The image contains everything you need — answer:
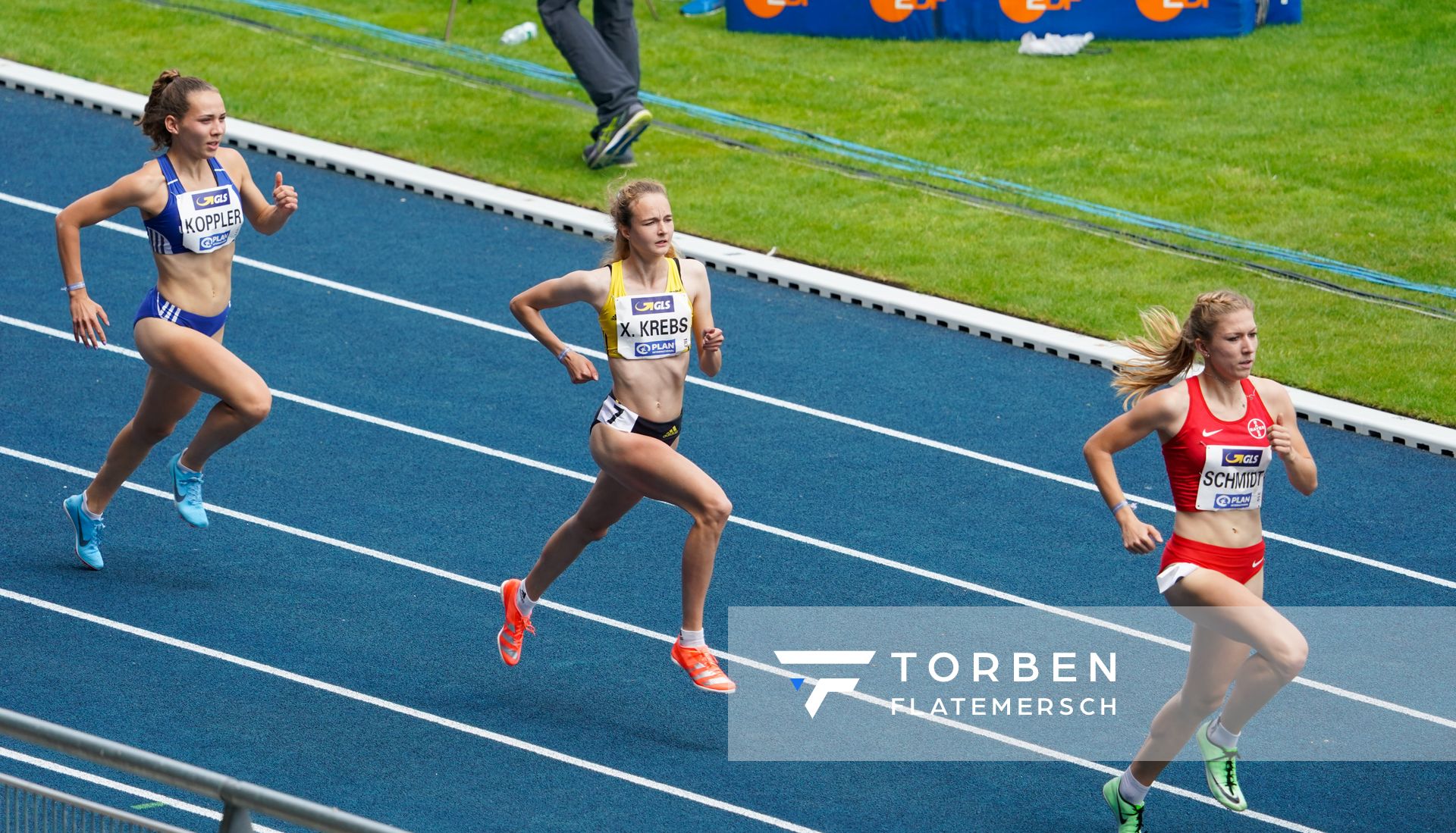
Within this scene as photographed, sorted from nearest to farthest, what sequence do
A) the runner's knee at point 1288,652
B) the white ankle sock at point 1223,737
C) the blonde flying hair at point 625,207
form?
the runner's knee at point 1288,652 → the white ankle sock at point 1223,737 → the blonde flying hair at point 625,207

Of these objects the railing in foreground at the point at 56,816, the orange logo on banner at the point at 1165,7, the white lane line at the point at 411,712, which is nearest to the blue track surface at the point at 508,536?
the white lane line at the point at 411,712

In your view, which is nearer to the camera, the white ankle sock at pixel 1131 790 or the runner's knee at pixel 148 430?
the white ankle sock at pixel 1131 790

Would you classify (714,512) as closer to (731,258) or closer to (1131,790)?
(1131,790)

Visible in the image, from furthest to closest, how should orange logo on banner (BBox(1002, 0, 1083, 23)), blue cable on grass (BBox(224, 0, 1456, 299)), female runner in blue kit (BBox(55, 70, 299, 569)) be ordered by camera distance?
orange logo on banner (BBox(1002, 0, 1083, 23)) → blue cable on grass (BBox(224, 0, 1456, 299)) → female runner in blue kit (BBox(55, 70, 299, 569))

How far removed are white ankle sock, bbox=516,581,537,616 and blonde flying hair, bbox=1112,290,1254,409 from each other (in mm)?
2391

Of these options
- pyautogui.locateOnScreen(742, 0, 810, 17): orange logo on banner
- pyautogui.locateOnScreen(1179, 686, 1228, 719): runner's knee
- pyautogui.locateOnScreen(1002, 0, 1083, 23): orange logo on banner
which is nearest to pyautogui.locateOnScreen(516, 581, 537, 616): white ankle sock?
pyautogui.locateOnScreen(1179, 686, 1228, 719): runner's knee

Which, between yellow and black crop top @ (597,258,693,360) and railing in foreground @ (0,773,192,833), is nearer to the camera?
railing in foreground @ (0,773,192,833)

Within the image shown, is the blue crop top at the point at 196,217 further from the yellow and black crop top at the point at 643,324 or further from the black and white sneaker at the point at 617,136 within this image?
the black and white sneaker at the point at 617,136

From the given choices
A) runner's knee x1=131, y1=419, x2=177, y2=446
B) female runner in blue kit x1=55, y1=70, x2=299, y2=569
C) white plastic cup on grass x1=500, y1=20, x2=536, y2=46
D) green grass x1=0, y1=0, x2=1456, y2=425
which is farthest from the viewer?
white plastic cup on grass x1=500, y1=20, x2=536, y2=46

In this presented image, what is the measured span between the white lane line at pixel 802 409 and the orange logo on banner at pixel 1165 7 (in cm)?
726

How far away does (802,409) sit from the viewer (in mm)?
10289

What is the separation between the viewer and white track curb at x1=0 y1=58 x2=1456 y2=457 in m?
10.4

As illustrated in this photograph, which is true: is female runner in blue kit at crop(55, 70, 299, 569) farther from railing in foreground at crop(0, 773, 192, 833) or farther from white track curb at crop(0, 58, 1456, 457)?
white track curb at crop(0, 58, 1456, 457)

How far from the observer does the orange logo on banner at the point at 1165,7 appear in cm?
1606
